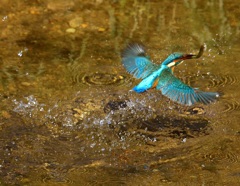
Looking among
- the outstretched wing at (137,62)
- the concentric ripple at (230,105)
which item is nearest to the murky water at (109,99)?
the concentric ripple at (230,105)

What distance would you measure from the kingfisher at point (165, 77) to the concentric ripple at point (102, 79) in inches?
16.6

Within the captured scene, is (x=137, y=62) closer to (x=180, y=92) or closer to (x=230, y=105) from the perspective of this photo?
(x=180, y=92)

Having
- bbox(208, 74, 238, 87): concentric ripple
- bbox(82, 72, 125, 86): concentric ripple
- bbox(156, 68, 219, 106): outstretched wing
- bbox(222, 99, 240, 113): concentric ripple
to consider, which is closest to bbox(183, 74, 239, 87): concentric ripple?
bbox(208, 74, 238, 87): concentric ripple

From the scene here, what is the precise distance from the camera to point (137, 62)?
16.3 feet

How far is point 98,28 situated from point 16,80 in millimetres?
1239

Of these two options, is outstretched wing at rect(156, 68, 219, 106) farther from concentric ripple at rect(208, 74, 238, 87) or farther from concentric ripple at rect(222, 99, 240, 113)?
concentric ripple at rect(208, 74, 238, 87)

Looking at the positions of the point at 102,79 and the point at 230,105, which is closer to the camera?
the point at 230,105

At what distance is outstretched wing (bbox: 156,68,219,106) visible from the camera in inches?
167

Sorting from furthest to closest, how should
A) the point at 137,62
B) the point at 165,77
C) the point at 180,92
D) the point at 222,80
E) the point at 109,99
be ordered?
1. the point at 222,80
2. the point at 109,99
3. the point at 137,62
4. the point at 165,77
5. the point at 180,92

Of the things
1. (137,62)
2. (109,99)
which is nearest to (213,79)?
(137,62)

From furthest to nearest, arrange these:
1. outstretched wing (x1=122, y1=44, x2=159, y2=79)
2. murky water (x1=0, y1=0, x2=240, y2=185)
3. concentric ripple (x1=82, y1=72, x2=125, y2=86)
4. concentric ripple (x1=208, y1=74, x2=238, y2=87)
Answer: concentric ripple (x1=82, y1=72, x2=125, y2=86)
concentric ripple (x1=208, y1=74, x2=238, y2=87)
outstretched wing (x1=122, y1=44, x2=159, y2=79)
murky water (x1=0, y1=0, x2=240, y2=185)

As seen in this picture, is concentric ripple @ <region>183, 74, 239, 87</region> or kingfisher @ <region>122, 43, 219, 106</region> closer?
kingfisher @ <region>122, 43, 219, 106</region>

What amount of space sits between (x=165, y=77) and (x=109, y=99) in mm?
790

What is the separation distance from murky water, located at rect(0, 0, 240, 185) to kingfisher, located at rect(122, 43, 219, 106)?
0.36m
